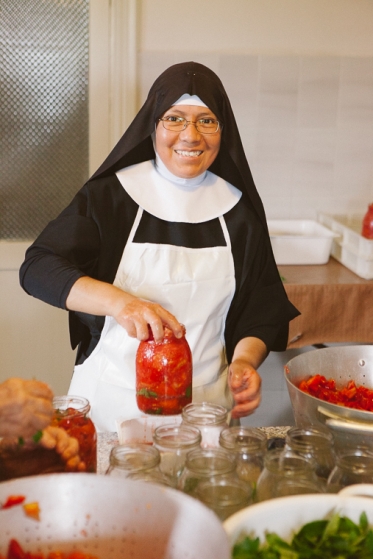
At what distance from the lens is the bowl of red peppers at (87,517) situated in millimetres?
892

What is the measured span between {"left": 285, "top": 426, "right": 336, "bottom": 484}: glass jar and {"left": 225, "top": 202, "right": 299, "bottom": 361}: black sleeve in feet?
2.46

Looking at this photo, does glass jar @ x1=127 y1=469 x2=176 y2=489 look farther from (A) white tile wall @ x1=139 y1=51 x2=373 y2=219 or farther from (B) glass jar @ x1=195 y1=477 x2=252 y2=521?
(A) white tile wall @ x1=139 y1=51 x2=373 y2=219

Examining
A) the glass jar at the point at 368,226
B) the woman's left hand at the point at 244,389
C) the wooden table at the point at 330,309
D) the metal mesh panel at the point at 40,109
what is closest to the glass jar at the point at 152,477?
the woman's left hand at the point at 244,389

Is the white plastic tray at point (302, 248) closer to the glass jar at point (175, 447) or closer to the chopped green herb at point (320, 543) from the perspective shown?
the glass jar at point (175, 447)

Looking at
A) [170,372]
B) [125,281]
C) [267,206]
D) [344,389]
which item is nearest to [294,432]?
[170,372]

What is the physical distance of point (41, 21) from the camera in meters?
2.98

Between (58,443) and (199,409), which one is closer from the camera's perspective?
(58,443)

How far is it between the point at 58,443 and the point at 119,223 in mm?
941

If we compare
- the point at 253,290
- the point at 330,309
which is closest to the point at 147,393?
the point at 253,290

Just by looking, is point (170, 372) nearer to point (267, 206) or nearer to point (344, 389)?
point (344, 389)

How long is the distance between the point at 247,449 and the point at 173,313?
32.3 inches

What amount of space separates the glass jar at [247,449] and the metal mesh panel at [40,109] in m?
2.22

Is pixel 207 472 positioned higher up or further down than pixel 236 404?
higher up

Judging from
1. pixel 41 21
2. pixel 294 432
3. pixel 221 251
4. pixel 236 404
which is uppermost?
pixel 41 21
